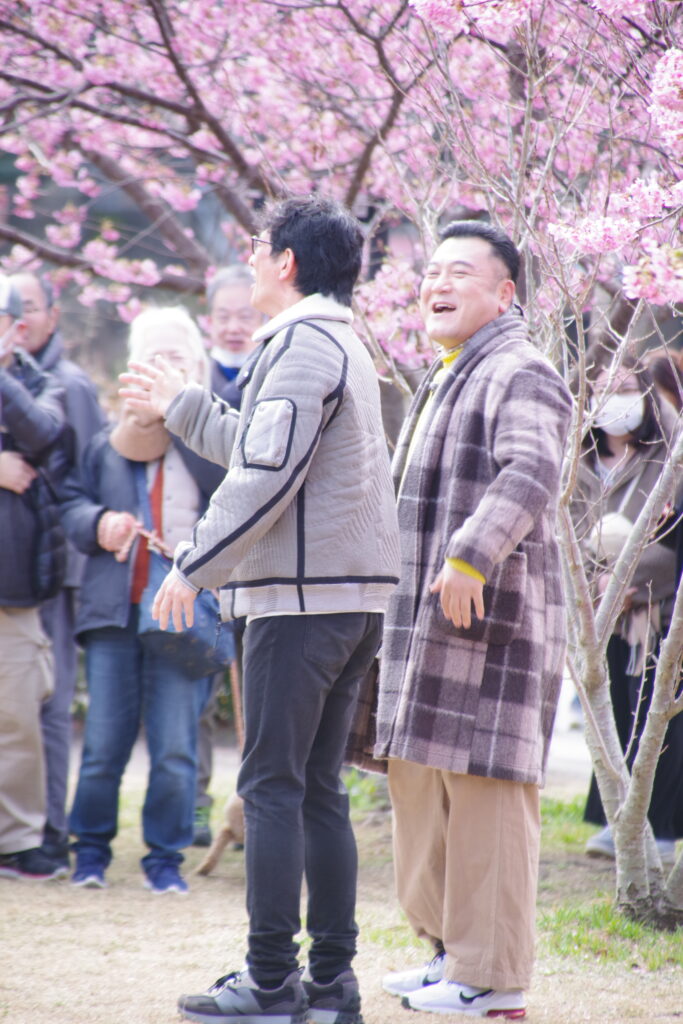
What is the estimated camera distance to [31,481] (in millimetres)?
4375

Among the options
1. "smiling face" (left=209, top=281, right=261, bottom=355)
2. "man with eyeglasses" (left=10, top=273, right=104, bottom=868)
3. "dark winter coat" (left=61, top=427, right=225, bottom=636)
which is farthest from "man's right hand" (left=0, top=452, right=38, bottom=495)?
"smiling face" (left=209, top=281, right=261, bottom=355)

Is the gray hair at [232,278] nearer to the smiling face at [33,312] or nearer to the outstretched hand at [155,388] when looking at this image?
the smiling face at [33,312]

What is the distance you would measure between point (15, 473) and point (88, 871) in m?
1.46

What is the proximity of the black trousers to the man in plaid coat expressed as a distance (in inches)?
66.8

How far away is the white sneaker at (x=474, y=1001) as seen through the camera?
2.95 meters

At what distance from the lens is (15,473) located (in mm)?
4301

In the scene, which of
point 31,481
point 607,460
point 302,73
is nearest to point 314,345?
point 31,481

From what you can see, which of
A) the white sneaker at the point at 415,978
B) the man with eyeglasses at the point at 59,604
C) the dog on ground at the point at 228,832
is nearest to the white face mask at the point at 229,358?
the man with eyeglasses at the point at 59,604

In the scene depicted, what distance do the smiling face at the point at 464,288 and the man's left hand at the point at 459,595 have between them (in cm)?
71

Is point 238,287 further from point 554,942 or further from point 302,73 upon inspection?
point 554,942

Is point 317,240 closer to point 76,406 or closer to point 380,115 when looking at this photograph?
point 76,406

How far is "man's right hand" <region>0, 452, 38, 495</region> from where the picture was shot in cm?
428

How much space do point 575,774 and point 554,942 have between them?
3.87 m

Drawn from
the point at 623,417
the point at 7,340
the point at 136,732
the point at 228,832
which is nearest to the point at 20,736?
the point at 136,732
